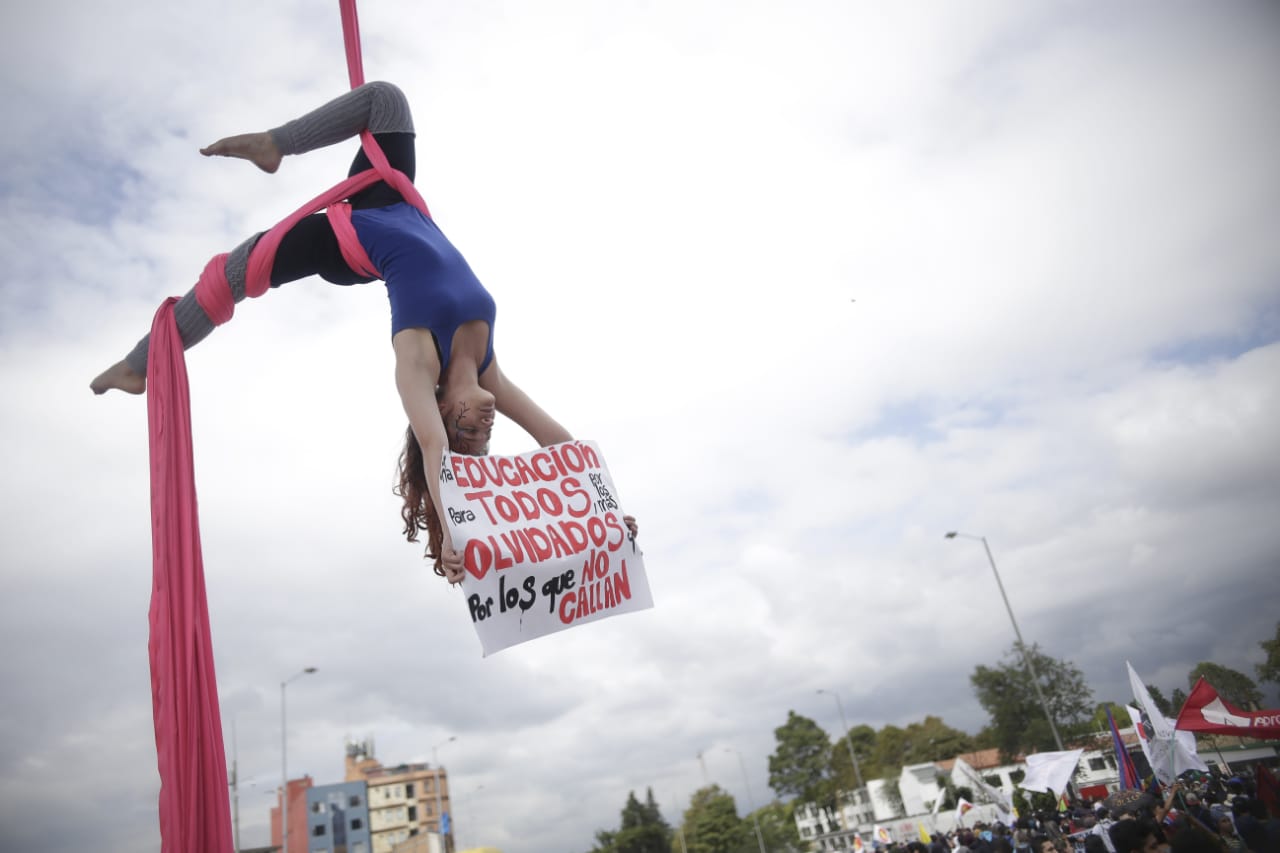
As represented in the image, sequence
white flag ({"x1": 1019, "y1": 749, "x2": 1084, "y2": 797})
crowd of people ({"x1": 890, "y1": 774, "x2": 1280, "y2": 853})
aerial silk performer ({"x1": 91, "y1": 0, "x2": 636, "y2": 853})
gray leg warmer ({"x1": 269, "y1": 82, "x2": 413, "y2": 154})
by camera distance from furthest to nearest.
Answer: white flag ({"x1": 1019, "y1": 749, "x2": 1084, "y2": 797}) < crowd of people ({"x1": 890, "y1": 774, "x2": 1280, "y2": 853}) < gray leg warmer ({"x1": 269, "y1": 82, "x2": 413, "y2": 154}) < aerial silk performer ({"x1": 91, "y1": 0, "x2": 636, "y2": 853})

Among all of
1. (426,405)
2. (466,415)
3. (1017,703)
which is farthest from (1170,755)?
(1017,703)

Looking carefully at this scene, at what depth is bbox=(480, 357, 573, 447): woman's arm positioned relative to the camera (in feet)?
13.3

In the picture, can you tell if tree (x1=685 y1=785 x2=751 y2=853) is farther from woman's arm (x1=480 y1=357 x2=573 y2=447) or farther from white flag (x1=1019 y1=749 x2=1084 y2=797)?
woman's arm (x1=480 y1=357 x2=573 y2=447)

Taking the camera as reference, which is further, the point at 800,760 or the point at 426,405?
the point at 800,760

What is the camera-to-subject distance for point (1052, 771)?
1575 centimetres

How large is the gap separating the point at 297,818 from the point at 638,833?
102ft

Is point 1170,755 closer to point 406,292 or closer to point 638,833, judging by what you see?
point 406,292

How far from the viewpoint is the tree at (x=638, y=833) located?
7675 centimetres

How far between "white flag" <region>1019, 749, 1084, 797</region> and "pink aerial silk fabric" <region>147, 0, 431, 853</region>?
1625 cm

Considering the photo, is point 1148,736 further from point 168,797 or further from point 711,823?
point 711,823

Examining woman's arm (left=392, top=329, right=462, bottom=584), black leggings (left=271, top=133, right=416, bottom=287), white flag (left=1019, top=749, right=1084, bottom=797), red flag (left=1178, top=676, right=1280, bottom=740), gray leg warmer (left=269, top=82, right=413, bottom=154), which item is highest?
gray leg warmer (left=269, top=82, right=413, bottom=154)

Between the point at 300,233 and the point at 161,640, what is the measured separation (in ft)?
5.74

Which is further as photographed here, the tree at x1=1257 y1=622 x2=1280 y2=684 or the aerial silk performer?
the tree at x1=1257 y1=622 x2=1280 y2=684

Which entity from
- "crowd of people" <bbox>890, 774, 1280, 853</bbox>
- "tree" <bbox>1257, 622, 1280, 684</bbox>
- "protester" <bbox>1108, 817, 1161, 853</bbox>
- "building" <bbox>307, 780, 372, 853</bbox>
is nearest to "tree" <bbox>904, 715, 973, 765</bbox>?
"tree" <bbox>1257, 622, 1280, 684</bbox>
